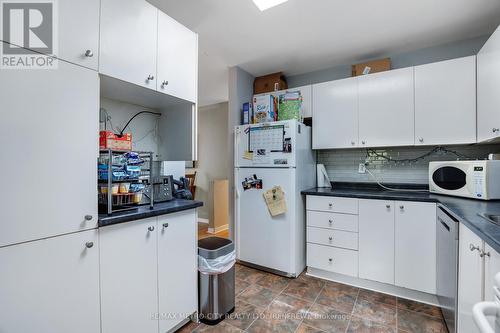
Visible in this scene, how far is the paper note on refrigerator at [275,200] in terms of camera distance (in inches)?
94.9

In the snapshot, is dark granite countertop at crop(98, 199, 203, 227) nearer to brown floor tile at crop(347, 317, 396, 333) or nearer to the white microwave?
brown floor tile at crop(347, 317, 396, 333)

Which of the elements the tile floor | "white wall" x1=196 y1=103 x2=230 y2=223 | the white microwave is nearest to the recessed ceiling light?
the white microwave

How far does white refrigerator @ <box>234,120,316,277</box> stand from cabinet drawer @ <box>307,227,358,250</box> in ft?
0.43

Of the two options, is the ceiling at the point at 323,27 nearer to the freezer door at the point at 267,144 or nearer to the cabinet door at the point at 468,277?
the freezer door at the point at 267,144

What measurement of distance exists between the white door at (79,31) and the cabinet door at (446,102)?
102 inches

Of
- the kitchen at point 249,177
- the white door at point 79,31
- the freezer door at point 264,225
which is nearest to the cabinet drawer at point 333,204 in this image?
the kitchen at point 249,177

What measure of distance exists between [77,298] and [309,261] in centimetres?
204

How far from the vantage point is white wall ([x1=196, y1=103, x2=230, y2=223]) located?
183 inches

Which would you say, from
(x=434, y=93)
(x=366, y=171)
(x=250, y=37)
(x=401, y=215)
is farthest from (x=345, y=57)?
(x=401, y=215)

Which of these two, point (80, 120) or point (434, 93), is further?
point (434, 93)

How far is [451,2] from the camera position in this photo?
5.79 ft

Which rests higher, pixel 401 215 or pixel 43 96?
pixel 43 96

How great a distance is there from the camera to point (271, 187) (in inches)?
97.9

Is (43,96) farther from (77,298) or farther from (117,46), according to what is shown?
(77,298)
